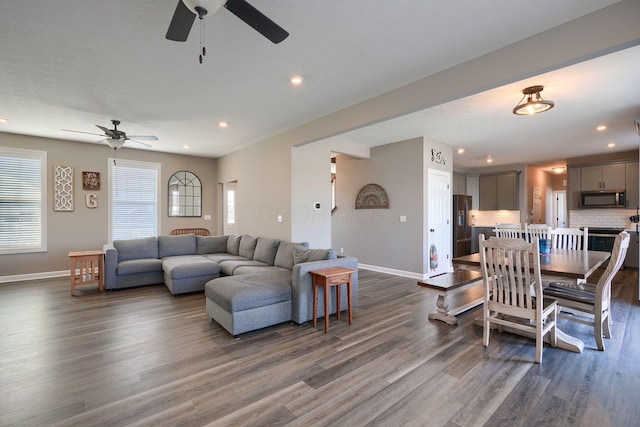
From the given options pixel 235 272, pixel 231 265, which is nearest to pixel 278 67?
→ pixel 235 272

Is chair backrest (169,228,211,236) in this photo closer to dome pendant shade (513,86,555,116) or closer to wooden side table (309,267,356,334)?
wooden side table (309,267,356,334)

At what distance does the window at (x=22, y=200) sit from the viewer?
17.9 ft

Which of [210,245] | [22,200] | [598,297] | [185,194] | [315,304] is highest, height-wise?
[185,194]

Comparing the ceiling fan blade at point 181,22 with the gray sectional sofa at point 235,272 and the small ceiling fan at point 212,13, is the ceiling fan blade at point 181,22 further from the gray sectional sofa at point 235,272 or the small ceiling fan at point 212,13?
the gray sectional sofa at point 235,272

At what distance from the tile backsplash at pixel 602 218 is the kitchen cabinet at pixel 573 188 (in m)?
0.27

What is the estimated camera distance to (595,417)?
188 centimetres

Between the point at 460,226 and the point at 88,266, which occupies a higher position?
the point at 460,226

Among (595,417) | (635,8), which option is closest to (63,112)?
(635,8)

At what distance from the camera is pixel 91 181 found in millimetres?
6168

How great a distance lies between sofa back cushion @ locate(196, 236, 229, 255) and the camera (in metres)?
6.09

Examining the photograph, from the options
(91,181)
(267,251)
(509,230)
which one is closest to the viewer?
(509,230)

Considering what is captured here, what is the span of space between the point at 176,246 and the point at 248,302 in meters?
3.40

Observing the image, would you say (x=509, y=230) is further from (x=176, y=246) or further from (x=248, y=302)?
(x=176, y=246)

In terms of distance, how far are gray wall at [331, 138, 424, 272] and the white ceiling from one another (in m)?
0.83
